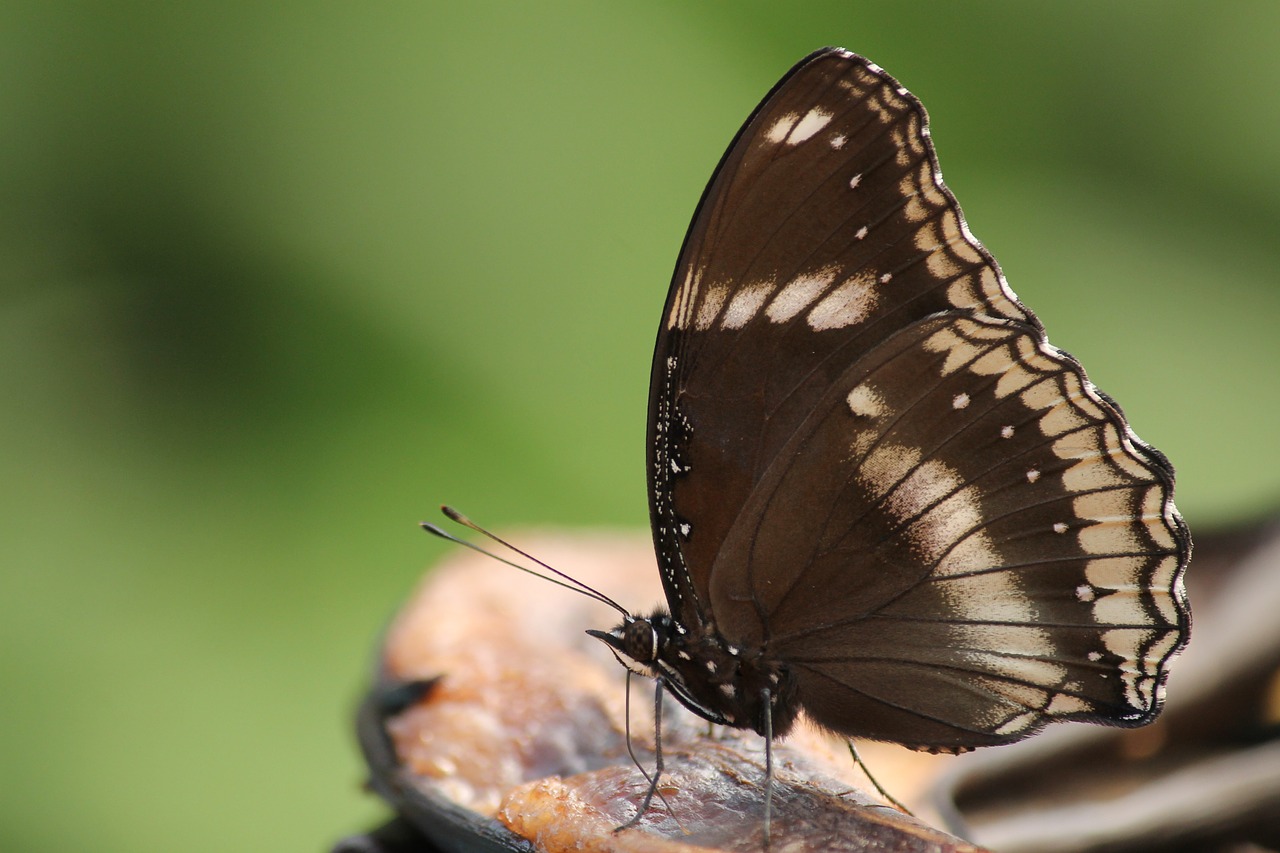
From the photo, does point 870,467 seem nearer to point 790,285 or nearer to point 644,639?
point 790,285

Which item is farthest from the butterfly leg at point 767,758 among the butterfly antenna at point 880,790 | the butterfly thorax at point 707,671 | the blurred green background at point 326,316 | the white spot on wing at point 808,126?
the blurred green background at point 326,316

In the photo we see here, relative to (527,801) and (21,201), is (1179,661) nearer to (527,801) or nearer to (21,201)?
(527,801)

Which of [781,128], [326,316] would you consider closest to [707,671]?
[781,128]

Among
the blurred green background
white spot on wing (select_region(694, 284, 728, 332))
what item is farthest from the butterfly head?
the blurred green background

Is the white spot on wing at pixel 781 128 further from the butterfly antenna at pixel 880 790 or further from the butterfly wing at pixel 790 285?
the butterfly antenna at pixel 880 790

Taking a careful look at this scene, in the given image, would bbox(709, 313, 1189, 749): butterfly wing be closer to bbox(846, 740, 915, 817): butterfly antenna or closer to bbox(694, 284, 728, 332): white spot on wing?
bbox(846, 740, 915, 817): butterfly antenna

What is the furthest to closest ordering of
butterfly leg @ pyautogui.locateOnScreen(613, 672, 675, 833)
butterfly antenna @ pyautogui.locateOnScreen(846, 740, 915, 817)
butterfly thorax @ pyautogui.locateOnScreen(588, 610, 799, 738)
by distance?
butterfly thorax @ pyautogui.locateOnScreen(588, 610, 799, 738) → butterfly antenna @ pyautogui.locateOnScreen(846, 740, 915, 817) → butterfly leg @ pyautogui.locateOnScreen(613, 672, 675, 833)

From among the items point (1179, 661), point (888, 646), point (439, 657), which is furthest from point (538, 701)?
point (1179, 661)
